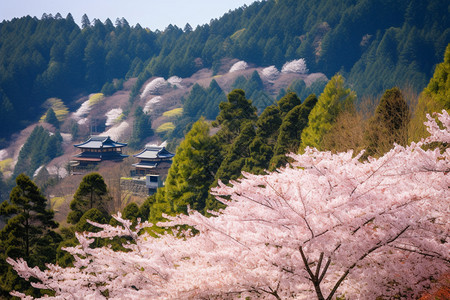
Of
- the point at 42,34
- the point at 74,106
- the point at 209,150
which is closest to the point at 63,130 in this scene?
the point at 74,106

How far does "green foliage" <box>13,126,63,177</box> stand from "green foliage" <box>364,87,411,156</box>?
70494 millimetres

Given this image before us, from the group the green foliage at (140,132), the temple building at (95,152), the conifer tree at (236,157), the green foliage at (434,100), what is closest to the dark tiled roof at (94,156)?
the temple building at (95,152)

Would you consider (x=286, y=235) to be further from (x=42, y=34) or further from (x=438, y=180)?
(x=42, y=34)

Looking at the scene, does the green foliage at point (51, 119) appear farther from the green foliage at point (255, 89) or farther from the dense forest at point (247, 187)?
the dense forest at point (247, 187)

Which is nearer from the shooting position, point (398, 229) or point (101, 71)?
point (398, 229)

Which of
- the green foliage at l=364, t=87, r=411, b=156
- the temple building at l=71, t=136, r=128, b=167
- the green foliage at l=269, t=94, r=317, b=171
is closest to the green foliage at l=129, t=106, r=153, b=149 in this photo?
the temple building at l=71, t=136, r=128, b=167

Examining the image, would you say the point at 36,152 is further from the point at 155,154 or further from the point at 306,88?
Answer: the point at 306,88

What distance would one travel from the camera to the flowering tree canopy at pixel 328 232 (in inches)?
140

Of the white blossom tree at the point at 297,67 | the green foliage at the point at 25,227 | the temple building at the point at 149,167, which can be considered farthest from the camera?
the white blossom tree at the point at 297,67

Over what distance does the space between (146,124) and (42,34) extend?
60339 mm

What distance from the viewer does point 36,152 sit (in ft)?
254

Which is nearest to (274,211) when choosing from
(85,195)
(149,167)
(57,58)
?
(85,195)

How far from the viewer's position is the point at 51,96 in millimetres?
114250

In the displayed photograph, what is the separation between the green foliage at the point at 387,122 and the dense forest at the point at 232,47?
61.4 m
